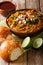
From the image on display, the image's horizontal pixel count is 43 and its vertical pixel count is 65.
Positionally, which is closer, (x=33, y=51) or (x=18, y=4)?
(x=33, y=51)

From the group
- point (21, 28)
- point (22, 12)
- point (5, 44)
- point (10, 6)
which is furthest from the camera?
point (10, 6)

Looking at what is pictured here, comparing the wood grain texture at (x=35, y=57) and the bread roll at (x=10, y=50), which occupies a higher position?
the bread roll at (x=10, y=50)

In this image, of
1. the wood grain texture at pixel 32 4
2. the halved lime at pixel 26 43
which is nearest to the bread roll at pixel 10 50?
the halved lime at pixel 26 43

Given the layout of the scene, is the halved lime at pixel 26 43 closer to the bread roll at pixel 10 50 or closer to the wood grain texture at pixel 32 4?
the bread roll at pixel 10 50

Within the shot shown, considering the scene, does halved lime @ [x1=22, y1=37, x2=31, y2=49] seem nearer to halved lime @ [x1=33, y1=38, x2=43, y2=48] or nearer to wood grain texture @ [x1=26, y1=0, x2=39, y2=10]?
halved lime @ [x1=33, y1=38, x2=43, y2=48]

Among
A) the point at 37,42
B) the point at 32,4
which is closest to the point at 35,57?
the point at 37,42

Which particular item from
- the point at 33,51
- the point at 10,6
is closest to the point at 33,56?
the point at 33,51

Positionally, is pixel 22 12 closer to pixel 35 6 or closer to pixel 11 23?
pixel 11 23

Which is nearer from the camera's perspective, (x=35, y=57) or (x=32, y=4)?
(x=35, y=57)

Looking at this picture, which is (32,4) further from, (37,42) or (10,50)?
(10,50)
